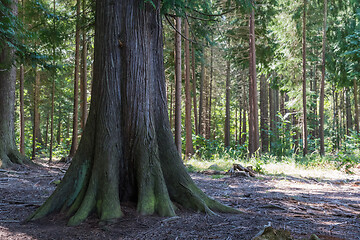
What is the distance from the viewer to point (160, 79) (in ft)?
15.8

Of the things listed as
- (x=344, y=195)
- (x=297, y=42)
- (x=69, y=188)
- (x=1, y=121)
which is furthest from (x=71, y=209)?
(x=297, y=42)

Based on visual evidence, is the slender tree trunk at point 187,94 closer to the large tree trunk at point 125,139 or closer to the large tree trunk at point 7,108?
Result: the large tree trunk at point 7,108

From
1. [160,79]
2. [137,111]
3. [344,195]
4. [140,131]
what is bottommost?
[344,195]

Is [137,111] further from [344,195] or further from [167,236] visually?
[344,195]

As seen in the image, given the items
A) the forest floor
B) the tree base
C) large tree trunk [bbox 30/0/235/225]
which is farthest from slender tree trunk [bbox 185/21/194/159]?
large tree trunk [bbox 30/0/235/225]

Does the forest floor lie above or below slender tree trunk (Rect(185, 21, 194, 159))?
below

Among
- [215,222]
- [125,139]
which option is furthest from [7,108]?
[215,222]

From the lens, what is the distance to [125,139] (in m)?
4.35

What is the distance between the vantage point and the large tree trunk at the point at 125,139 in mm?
4105

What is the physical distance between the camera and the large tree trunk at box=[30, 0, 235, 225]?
162 inches

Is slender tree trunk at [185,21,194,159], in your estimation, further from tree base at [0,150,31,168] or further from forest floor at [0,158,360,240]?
forest floor at [0,158,360,240]

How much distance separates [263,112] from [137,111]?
18.4 metres

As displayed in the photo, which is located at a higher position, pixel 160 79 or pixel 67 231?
pixel 160 79

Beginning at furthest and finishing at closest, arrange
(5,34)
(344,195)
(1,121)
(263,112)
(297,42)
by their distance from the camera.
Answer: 1. (263,112)
2. (297,42)
3. (1,121)
4. (5,34)
5. (344,195)
